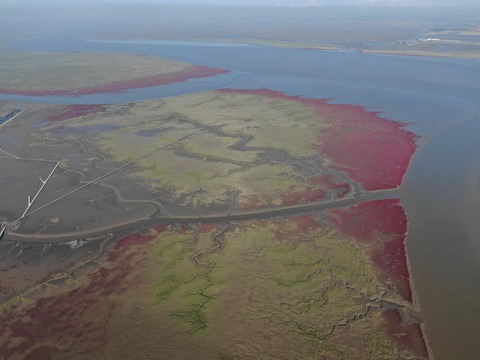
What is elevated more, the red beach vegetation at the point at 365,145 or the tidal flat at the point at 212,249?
the red beach vegetation at the point at 365,145

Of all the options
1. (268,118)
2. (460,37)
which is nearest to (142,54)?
(268,118)

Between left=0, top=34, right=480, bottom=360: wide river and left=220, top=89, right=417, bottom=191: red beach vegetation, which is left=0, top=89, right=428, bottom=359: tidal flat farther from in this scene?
left=0, top=34, right=480, bottom=360: wide river

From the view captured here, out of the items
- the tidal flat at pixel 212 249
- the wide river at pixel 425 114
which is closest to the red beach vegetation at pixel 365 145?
the tidal flat at pixel 212 249

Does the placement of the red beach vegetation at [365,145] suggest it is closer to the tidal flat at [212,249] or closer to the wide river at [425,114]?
the tidal flat at [212,249]

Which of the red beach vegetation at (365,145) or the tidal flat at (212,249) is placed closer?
the tidal flat at (212,249)

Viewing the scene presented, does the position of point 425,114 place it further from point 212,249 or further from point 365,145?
point 212,249

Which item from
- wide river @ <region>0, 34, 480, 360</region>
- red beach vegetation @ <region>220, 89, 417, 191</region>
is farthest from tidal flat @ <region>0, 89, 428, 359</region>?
wide river @ <region>0, 34, 480, 360</region>

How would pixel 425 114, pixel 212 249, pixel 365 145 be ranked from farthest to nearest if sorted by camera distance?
1. pixel 425 114
2. pixel 365 145
3. pixel 212 249

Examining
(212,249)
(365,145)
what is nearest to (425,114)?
(365,145)

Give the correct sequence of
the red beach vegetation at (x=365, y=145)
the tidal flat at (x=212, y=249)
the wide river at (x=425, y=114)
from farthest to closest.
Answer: the red beach vegetation at (x=365, y=145) < the wide river at (x=425, y=114) < the tidal flat at (x=212, y=249)

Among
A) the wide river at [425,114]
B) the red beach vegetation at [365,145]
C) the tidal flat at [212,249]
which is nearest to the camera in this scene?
the tidal flat at [212,249]
